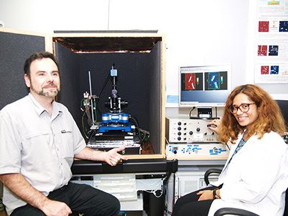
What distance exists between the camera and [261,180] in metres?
1.10

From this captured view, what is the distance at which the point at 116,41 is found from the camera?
1622 mm

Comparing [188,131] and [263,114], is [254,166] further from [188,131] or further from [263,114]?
[188,131]

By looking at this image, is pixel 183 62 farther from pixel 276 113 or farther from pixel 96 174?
pixel 96 174

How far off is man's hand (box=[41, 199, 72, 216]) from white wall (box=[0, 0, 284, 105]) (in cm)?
143

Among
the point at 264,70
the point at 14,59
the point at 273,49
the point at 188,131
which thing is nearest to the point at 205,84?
the point at 188,131

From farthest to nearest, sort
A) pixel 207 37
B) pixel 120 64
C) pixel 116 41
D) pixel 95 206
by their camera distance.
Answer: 1. pixel 207 37
2. pixel 120 64
3. pixel 116 41
4. pixel 95 206

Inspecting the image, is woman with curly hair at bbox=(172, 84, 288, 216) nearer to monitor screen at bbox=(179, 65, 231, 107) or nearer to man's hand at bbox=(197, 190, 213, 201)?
man's hand at bbox=(197, 190, 213, 201)

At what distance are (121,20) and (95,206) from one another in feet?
5.26

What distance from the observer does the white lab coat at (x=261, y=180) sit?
1.11m

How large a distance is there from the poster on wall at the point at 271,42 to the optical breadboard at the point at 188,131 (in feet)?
3.11

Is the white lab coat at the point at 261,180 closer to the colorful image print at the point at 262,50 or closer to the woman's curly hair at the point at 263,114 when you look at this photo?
the woman's curly hair at the point at 263,114

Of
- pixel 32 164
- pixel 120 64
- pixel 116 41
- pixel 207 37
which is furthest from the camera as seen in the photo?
pixel 207 37

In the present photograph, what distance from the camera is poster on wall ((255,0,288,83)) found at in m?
2.15

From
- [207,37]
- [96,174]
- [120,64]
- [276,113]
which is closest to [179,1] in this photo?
[207,37]
